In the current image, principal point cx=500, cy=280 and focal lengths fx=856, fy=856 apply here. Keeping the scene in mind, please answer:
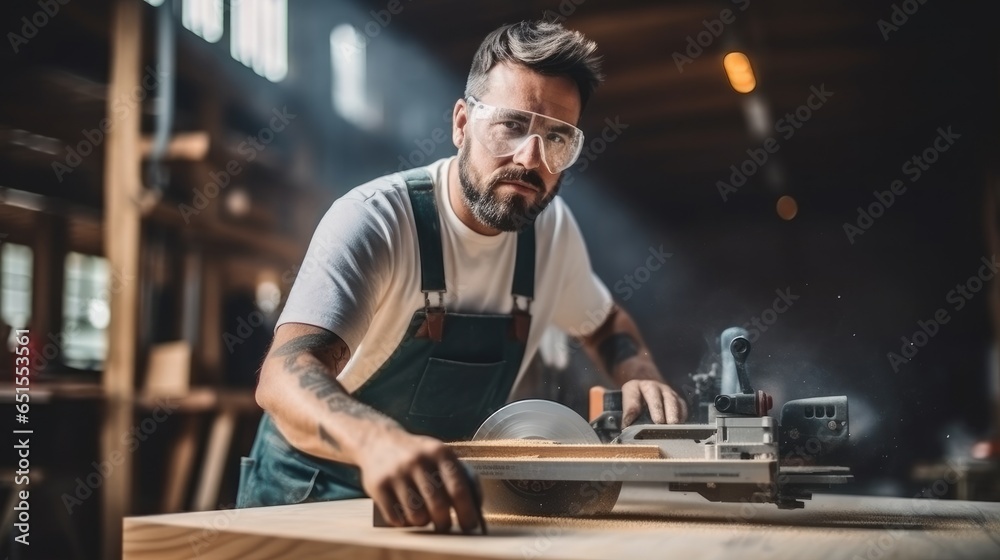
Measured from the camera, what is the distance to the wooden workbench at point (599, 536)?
1.00 m

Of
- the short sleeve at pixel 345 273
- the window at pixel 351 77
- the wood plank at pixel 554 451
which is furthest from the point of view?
the window at pixel 351 77

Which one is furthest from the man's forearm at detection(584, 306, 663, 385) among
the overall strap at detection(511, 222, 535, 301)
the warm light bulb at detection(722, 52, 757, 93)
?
the warm light bulb at detection(722, 52, 757, 93)

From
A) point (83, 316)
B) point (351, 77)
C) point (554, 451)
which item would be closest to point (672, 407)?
point (554, 451)

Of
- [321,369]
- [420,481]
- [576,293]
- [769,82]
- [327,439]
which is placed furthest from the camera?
[769,82]

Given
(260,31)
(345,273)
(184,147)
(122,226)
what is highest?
(260,31)

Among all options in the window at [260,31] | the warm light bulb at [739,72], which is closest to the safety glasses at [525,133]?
the warm light bulb at [739,72]

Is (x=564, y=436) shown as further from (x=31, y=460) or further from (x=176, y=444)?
(x=176, y=444)

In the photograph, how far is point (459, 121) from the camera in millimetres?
1673

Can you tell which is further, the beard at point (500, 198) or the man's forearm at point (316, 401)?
the beard at point (500, 198)

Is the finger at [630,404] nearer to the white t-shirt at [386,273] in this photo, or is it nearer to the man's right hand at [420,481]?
the white t-shirt at [386,273]

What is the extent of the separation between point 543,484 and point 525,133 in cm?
61

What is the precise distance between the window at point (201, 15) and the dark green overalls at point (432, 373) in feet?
6.40

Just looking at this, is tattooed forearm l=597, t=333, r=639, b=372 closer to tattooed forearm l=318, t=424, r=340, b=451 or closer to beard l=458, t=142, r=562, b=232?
beard l=458, t=142, r=562, b=232

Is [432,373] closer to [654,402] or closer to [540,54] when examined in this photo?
[654,402]
